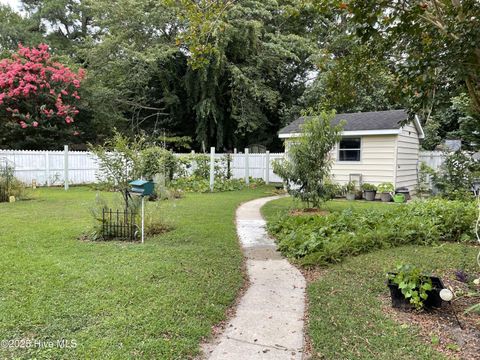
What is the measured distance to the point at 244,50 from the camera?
1683cm

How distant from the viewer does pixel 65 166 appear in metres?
13.3

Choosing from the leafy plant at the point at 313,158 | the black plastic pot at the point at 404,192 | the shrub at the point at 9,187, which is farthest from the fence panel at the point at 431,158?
the shrub at the point at 9,187

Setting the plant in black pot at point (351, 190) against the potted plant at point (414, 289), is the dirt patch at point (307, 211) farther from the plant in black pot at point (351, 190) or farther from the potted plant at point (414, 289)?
the potted plant at point (414, 289)

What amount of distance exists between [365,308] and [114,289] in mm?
2548

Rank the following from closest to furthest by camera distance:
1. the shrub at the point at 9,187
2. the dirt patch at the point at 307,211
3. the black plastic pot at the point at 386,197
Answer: the dirt patch at the point at 307,211 < the shrub at the point at 9,187 < the black plastic pot at the point at 386,197

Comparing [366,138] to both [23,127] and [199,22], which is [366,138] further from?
[23,127]

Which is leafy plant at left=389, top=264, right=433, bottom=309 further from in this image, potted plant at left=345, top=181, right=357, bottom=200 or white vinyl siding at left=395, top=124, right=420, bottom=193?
white vinyl siding at left=395, top=124, right=420, bottom=193

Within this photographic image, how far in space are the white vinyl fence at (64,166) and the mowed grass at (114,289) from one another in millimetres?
6927

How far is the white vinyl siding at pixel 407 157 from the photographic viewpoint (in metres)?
11.5

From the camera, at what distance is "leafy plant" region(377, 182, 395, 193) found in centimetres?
1108

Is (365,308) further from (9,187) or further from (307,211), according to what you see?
(9,187)

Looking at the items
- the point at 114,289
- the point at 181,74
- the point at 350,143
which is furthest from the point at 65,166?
the point at 114,289

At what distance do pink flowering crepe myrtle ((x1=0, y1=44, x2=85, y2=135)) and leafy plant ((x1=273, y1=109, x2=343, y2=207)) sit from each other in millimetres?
11504

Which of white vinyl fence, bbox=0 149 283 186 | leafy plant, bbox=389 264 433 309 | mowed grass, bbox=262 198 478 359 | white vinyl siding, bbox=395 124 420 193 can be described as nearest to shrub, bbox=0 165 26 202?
white vinyl fence, bbox=0 149 283 186
